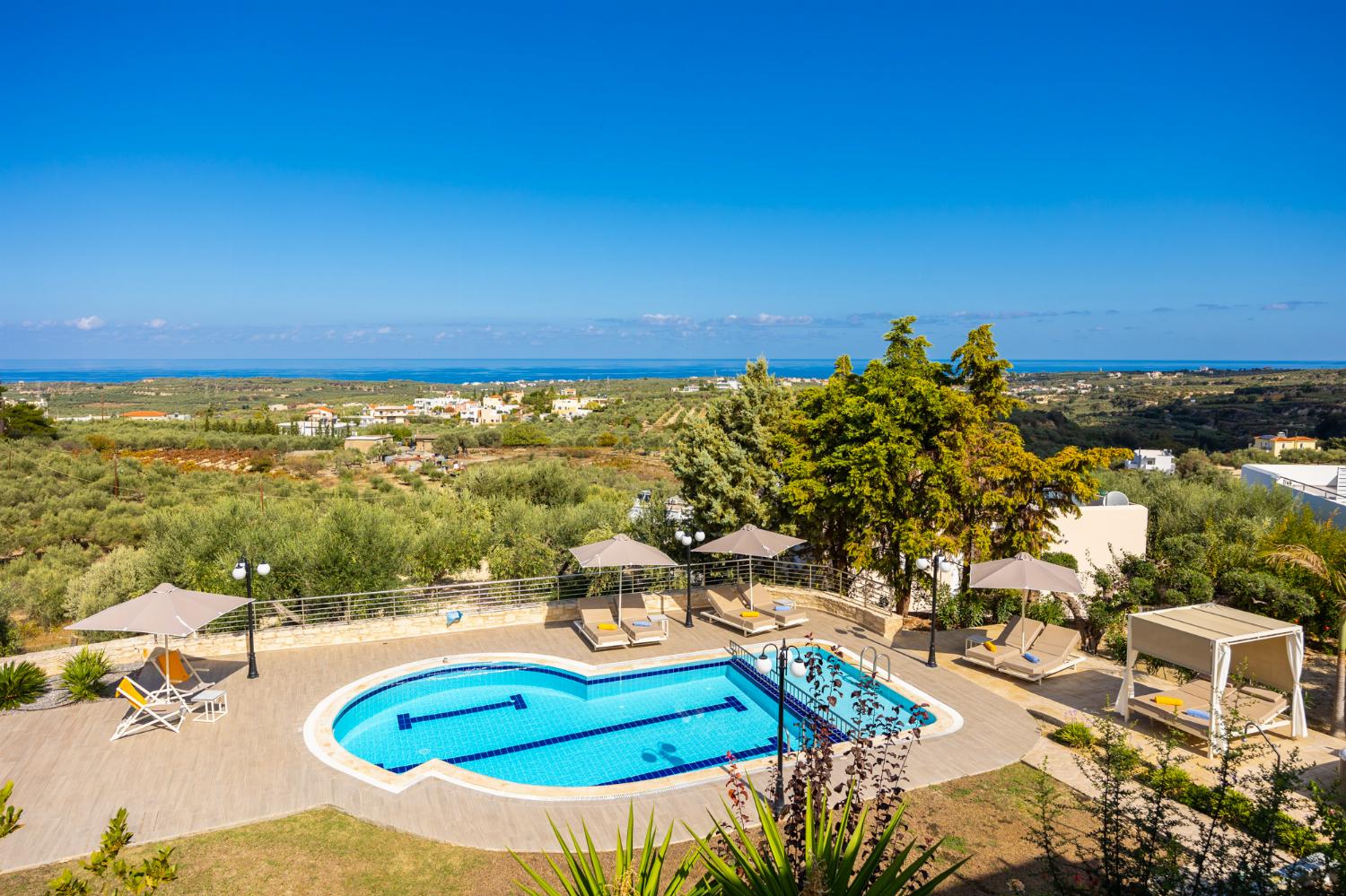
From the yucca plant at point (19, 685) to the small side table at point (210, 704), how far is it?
245 centimetres

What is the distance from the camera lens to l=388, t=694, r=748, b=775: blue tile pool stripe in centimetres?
1009

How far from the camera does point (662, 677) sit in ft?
41.4

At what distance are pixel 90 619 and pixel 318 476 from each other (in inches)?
1240

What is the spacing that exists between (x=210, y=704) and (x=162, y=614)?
1.59 metres

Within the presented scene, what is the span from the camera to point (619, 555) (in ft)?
43.0

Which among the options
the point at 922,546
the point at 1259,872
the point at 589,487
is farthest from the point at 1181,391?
the point at 1259,872

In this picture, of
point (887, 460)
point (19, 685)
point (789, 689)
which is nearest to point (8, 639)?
point (19, 685)

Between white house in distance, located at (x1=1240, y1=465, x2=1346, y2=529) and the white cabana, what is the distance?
1055 cm

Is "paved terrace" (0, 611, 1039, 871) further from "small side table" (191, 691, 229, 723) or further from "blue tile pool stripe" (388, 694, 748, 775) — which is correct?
"blue tile pool stripe" (388, 694, 748, 775)

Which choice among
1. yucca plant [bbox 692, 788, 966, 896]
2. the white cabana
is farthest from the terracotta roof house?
yucca plant [bbox 692, 788, 966, 896]

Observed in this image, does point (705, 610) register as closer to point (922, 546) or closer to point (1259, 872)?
point (922, 546)

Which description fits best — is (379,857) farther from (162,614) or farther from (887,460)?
(887,460)

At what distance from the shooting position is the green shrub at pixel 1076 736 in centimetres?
941

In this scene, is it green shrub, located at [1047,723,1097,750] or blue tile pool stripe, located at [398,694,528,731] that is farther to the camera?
blue tile pool stripe, located at [398,694,528,731]
